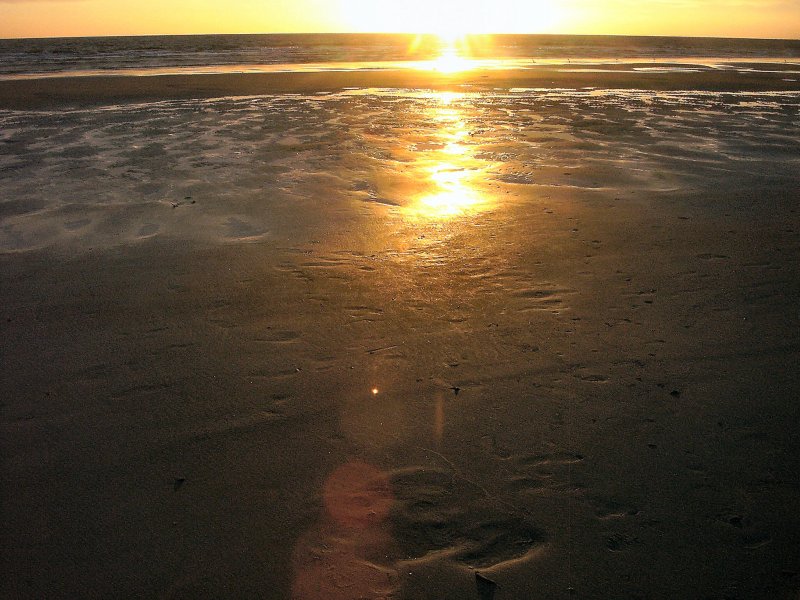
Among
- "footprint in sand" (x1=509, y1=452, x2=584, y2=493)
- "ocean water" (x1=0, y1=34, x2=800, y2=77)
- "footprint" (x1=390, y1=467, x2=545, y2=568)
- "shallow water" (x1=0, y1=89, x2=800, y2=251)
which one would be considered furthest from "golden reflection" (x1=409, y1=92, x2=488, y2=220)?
"ocean water" (x1=0, y1=34, x2=800, y2=77)

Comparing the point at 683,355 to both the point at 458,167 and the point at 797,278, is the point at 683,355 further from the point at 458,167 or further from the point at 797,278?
the point at 458,167

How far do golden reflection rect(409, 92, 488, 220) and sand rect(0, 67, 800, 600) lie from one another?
3.2 inches

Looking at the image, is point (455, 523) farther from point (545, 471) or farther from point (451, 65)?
point (451, 65)

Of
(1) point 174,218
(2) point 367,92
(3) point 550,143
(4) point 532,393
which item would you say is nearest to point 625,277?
(4) point 532,393

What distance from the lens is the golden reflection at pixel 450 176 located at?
22.5 ft

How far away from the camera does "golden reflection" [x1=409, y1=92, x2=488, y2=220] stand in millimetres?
6859

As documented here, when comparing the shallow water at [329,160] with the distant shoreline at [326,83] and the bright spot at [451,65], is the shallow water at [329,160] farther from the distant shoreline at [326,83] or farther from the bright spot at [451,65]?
the bright spot at [451,65]

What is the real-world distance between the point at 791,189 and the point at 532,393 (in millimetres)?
6367

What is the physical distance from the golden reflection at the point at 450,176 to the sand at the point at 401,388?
0.08 metres

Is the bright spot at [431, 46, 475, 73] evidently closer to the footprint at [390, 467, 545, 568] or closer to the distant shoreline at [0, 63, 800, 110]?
the distant shoreline at [0, 63, 800, 110]

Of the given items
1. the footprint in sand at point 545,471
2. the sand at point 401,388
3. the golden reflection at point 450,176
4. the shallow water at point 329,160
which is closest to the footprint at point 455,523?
the sand at point 401,388

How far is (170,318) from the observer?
173 inches

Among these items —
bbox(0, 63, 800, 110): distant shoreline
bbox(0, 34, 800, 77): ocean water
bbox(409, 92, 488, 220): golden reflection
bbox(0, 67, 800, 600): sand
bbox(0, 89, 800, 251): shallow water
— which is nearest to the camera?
bbox(0, 67, 800, 600): sand

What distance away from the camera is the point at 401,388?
3.53m
